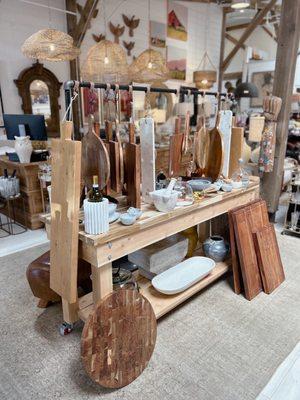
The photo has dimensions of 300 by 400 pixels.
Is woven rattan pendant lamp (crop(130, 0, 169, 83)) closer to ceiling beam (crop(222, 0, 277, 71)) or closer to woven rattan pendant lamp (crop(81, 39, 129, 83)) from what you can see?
woven rattan pendant lamp (crop(81, 39, 129, 83))

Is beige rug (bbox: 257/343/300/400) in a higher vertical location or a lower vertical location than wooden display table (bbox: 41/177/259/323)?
lower

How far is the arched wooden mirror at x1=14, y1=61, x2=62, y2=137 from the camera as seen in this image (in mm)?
5445

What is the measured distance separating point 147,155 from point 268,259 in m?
1.38

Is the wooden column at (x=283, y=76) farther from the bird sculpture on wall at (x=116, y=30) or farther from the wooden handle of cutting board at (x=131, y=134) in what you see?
the bird sculpture on wall at (x=116, y=30)

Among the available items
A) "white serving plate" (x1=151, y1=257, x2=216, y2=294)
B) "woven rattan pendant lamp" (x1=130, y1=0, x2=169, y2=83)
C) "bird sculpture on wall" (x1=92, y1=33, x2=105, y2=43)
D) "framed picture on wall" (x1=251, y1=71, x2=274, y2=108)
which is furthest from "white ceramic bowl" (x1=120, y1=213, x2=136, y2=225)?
"framed picture on wall" (x1=251, y1=71, x2=274, y2=108)

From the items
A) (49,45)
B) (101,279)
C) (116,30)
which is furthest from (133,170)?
(116,30)

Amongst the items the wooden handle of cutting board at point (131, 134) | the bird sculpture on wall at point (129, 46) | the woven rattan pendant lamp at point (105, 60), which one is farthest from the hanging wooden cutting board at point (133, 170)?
the bird sculpture on wall at point (129, 46)

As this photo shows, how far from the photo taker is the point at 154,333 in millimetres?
1743

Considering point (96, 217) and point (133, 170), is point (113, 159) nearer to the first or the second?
point (133, 170)

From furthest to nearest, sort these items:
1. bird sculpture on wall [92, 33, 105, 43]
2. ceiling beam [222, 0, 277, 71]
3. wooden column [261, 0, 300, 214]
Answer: ceiling beam [222, 0, 277, 71] < bird sculpture on wall [92, 33, 105, 43] < wooden column [261, 0, 300, 214]

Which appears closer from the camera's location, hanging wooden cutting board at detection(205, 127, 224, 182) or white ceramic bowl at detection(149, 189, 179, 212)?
white ceramic bowl at detection(149, 189, 179, 212)

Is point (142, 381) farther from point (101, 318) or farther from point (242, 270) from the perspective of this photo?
point (242, 270)

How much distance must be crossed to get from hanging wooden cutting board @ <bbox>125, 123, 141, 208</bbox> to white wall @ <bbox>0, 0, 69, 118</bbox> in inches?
176

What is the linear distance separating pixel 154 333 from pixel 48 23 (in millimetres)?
5897
